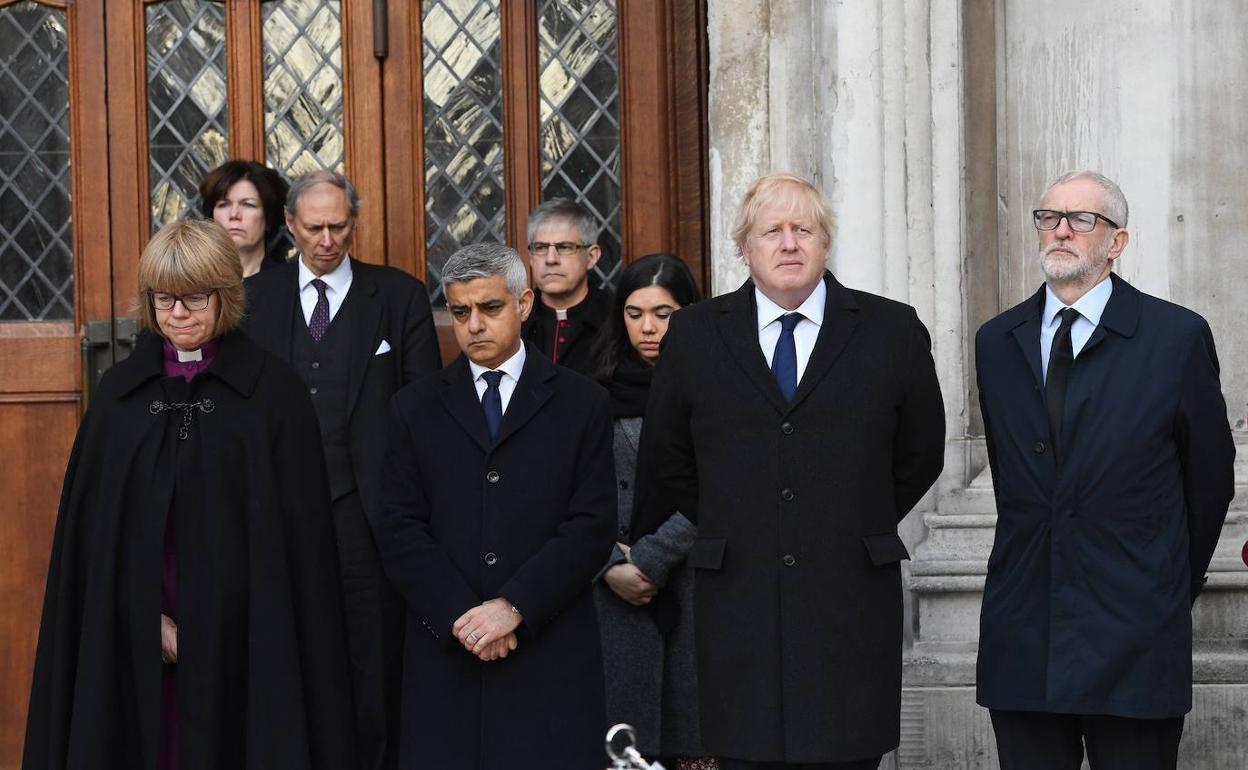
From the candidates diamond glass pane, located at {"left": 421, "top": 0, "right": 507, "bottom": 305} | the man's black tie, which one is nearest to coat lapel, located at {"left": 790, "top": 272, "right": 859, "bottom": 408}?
the man's black tie

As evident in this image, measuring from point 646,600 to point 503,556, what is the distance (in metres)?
0.74

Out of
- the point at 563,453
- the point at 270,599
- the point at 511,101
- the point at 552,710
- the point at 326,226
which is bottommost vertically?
the point at 552,710

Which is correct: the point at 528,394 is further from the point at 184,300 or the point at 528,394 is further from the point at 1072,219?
the point at 1072,219

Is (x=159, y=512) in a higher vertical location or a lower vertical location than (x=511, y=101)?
lower

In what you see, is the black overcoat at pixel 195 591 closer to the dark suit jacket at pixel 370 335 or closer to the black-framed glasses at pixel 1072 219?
the dark suit jacket at pixel 370 335

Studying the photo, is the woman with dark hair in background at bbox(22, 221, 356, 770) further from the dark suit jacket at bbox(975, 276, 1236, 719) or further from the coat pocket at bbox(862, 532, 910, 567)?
the dark suit jacket at bbox(975, 276, 1236, 719)

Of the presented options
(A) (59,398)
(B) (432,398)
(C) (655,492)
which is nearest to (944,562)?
(C) (655,492)

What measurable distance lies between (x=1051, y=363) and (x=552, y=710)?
55.3 inches

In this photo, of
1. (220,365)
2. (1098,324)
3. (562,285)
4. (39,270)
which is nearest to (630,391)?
(562,285)

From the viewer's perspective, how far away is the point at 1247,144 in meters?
5.44

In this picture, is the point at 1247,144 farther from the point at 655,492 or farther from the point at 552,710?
the point at 552,710

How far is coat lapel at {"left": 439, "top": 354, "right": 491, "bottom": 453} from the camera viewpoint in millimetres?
4359

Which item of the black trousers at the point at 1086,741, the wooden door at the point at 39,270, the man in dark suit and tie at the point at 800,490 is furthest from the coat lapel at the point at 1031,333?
the wooden door at the point at 39,270

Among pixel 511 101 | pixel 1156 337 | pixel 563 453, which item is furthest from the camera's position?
pixel 511 101
